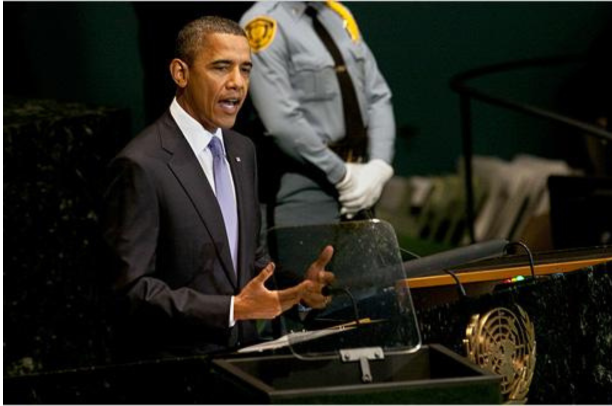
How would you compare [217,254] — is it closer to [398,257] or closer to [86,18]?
[398,257]

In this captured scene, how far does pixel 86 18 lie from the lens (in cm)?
552

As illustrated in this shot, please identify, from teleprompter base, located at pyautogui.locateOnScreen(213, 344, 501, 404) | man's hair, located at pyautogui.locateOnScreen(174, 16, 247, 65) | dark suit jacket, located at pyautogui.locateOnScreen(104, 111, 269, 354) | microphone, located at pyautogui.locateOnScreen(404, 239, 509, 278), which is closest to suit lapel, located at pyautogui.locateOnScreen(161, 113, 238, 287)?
dark suit jacket, located at pyautogui.locateOnScreen(104, 111, 269, 354)

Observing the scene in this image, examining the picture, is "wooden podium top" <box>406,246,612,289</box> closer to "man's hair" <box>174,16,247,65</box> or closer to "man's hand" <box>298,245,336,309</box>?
"man's hand" <box>298,245,336,309</box>

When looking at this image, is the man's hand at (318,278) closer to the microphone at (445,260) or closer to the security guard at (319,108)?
the microphone at (445,260)

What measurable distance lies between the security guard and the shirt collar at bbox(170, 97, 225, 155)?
1.01 meters

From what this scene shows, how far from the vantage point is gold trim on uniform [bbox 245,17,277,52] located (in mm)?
4113

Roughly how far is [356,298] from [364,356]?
218 millimetres

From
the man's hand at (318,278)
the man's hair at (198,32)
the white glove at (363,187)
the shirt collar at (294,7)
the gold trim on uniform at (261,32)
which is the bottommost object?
the man's hand at (318,278)

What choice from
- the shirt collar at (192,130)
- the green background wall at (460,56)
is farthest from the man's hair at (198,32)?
the green background wall at (460,56)

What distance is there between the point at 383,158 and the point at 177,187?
143cm

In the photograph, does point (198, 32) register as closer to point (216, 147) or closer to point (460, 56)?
point (216, 147)

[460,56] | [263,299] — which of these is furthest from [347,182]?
[460,56]

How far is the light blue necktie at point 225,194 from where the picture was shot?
3119mm

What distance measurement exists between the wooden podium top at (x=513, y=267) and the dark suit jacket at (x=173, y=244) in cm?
36
